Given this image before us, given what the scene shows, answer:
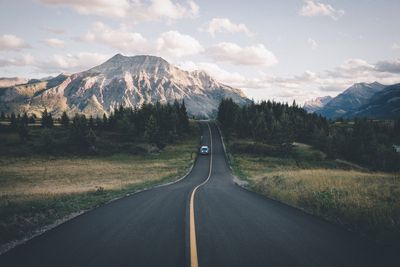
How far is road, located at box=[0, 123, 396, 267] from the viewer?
509 centimetres

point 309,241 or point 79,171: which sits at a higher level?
point 309,241

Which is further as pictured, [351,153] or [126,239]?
[351,153]

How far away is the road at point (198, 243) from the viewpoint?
A: 5.09 meters

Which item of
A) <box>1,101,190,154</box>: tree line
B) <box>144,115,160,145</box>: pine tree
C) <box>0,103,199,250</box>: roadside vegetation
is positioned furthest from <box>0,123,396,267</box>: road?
<box>1,101,190,154</box>: tree line

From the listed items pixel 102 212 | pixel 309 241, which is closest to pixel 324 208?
pixel 309 241

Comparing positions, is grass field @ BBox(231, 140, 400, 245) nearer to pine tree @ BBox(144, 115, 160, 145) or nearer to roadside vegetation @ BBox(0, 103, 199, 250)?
roadside vegetation @ BBox(0, 103, 199, 250)

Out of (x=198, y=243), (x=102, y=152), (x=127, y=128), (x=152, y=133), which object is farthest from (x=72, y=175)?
(x=127, y=128)

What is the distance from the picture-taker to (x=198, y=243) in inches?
235

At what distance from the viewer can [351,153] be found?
65750mm

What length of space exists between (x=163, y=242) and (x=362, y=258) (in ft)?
13.9

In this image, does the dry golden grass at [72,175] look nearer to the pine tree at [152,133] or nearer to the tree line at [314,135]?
the pine tree at [152,133]

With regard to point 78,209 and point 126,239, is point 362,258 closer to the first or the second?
point 126,239

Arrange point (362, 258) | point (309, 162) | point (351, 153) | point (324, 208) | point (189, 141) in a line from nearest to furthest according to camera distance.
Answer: point (362, 258)
point (324, 208)
point (309, 162)
point (351, 153)
point (189, 141)

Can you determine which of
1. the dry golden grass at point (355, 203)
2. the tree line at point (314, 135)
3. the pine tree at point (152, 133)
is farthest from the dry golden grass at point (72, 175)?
the tree line at point (314, 135)
